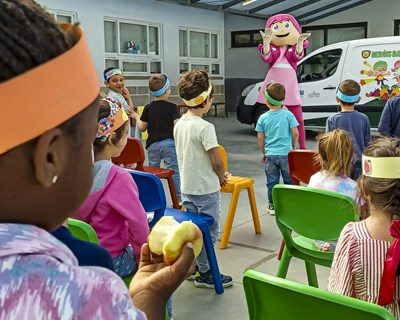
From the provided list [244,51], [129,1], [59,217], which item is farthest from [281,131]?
[244,51]

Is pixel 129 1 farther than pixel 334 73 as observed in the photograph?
Yes

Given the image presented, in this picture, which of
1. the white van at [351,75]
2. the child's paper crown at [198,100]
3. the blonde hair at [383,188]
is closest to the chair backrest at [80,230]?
the blonde hair at [383,188]

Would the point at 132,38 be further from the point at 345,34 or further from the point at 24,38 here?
the point at 24,38

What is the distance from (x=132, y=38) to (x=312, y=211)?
426 inches

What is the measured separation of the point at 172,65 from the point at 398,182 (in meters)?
12.1

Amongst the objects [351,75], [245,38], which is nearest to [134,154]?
[351,75]

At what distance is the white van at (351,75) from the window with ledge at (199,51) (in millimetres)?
4074

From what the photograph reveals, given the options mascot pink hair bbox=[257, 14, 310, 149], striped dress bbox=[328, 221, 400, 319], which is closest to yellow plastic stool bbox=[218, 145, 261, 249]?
striped dress bbox=[328, 221, 400, 319]

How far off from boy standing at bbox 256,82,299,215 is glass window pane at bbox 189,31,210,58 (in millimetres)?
9919

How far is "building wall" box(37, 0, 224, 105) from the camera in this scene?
37.8 feet

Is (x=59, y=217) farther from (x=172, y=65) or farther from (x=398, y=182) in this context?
(x=172, y=65)

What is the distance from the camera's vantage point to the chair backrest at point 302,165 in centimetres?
419

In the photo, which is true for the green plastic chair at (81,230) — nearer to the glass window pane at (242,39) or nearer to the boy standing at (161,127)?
the boy standing at (161,127)

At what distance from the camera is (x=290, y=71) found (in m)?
7.33
